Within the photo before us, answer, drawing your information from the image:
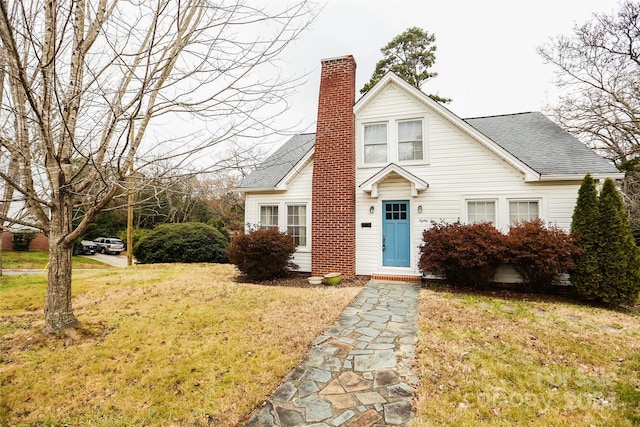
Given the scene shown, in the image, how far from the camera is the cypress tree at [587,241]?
7051 millimetres

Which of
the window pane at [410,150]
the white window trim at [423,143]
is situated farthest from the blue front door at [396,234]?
the window pane at [410,150]

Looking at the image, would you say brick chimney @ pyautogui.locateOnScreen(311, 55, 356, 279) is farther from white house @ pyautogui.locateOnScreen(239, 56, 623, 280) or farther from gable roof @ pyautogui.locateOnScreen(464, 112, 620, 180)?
gable roof @ pyautogui.locateOnScreen(464, 112, 620, 180)

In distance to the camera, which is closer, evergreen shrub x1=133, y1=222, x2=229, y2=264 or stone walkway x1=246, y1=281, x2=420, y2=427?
stone walkway x1=246, y1=281, x2=420, y2=427

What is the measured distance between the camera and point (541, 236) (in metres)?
7.40

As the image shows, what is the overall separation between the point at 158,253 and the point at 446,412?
654 inches

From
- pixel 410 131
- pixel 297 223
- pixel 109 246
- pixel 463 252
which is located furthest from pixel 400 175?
pixel 109 246

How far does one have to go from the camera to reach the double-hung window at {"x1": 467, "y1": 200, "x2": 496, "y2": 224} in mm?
8891

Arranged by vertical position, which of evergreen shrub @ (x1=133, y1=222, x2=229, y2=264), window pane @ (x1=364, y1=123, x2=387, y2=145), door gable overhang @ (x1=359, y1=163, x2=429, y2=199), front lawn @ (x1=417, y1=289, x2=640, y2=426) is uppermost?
window pane @ (x1=364, y1=123, x2=387, y2=145)

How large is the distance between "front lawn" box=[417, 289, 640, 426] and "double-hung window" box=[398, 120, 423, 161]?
5025 millimetres

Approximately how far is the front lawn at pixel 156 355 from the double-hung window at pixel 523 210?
5.62 m

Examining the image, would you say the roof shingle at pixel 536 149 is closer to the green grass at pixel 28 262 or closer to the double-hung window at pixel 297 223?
the double-hung window at pixel 297 223

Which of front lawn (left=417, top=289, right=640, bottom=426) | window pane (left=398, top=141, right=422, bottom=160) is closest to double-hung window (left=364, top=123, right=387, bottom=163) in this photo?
window pane (left=398, top=141, right=422, bottom=160)

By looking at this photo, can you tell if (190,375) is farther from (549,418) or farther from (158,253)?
(158,253)

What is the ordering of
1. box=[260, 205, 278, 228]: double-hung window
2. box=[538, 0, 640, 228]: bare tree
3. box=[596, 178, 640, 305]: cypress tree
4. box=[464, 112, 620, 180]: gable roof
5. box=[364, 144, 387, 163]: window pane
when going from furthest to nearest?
box=[538, 0, 640, 228]: bare tree < box=[260, 205, 278, 228]: double-hung window < box=[364, 144, 387, 163]: window pane < box=[464, 112, 620, 180]: gable roof < box=[596, 178, 640, 305]: cypress tree
